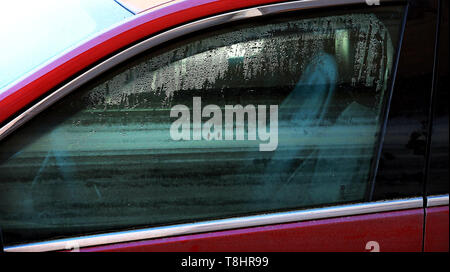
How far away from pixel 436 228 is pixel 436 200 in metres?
0.09

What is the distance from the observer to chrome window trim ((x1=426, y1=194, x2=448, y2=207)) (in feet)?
5.32

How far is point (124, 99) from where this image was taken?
59.8 inches

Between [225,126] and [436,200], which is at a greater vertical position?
[225,126]

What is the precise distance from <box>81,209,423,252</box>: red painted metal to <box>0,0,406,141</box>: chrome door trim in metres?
0.43

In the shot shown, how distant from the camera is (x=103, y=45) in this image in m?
1.46

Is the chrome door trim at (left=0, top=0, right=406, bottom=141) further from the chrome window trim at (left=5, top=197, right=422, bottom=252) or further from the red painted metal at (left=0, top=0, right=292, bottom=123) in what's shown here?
the chrome window trim at (left=5, top=197, right=422, bottom=252)

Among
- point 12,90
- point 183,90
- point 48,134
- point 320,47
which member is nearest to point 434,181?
point 320,47

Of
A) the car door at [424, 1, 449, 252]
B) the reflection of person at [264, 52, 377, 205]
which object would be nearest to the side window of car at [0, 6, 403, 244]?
the reflection of person at [264, 52, 377, 205]

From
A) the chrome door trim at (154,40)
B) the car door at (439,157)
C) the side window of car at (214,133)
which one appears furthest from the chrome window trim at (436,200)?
the chrome door trim at (154,40)

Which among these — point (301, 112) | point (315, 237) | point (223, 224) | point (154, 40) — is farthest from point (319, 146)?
point (154, 40)

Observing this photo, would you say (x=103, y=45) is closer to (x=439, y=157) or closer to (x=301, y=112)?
(x=301, y=112)
